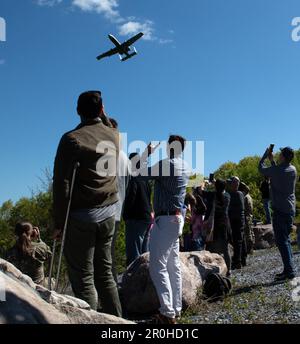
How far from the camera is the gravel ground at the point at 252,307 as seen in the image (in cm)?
543

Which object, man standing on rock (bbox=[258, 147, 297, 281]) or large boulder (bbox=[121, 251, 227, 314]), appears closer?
large boulder (bbox=[121, 251, 227, 314])

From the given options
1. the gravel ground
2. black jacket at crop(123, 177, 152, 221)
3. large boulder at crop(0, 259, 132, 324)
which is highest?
black jacket at crop(123, 177, 152, 221)

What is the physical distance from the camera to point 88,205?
13.0 feet

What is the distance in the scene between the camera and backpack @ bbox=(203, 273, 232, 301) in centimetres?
657

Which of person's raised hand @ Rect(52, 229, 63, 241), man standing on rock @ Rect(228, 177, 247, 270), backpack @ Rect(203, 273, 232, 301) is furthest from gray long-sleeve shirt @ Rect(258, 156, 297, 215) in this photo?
person's raised hand @ Rect(52, 229, 63, 241)

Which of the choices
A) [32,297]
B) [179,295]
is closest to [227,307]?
[179,295]

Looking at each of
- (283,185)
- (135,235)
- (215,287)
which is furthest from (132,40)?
(215,287)

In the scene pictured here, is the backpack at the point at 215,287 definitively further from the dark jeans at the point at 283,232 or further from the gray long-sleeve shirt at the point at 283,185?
the gray long-sleeve shirt at the point at 283,185

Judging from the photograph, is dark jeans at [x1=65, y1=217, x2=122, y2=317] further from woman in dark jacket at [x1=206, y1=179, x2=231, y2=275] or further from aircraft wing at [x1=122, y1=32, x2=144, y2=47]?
aircraft wing at [x1=122, y1=32, x2=144, y2=47]

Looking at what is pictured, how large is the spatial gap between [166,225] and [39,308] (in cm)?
188

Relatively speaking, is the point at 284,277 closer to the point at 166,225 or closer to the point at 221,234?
the point at 221,234

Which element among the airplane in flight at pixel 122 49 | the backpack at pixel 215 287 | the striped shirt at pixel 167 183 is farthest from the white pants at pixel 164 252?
the airplane in flight at pixel 122 49

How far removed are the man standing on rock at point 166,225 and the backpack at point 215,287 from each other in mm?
1598

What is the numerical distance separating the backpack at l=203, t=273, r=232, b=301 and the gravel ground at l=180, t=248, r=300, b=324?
0.10 metres
